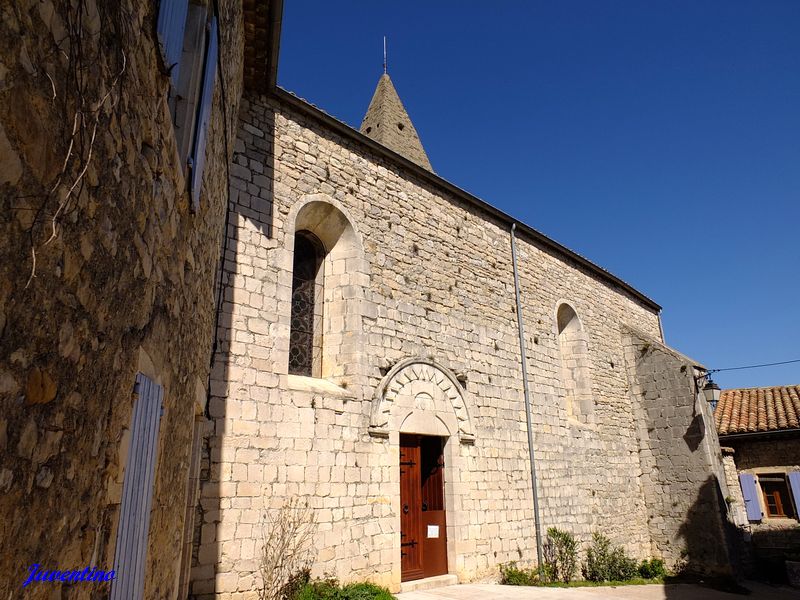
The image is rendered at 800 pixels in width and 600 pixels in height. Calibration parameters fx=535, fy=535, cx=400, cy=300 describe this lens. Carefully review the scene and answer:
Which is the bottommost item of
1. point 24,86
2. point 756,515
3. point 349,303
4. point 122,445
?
point 756,515

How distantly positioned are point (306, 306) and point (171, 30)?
5.04 m

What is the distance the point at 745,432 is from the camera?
13664 millimetres

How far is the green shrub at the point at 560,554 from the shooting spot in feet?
29.5

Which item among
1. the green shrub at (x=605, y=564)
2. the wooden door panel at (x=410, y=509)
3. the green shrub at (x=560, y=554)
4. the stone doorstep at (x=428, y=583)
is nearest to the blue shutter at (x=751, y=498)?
the green shrub at (x=605, y=564)

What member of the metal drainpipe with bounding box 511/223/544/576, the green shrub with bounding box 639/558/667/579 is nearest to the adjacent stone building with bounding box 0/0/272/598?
the metal drainpipe with bounding box 511/223/544/576

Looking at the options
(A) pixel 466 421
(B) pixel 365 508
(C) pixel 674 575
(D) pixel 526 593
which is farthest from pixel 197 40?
(C) pixel 674 575

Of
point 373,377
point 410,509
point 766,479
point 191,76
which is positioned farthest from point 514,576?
point 766,479

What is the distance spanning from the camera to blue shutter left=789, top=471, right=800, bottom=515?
1280 centimetres

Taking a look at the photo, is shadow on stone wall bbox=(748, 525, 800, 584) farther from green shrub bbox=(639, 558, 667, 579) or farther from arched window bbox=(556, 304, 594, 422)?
arched window bbox=(556, 304, 594, 422)

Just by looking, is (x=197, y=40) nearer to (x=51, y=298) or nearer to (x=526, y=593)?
(x=51, y=298)

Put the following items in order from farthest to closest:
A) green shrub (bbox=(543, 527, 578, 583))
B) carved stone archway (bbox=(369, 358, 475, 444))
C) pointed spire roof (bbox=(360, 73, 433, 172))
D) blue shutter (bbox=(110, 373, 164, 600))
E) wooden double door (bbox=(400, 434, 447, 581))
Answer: pointed spire roof (bbox=(360, 73, 433, 172))
green shrub (bbox=(543, 527, 578, 583))
wooden double door (bbox=(400, 434, 447, 581))
carved stone archway (bbox=(369, 358, 475, 444))
blue shutter (bbox=(110, 373, 164, 600))

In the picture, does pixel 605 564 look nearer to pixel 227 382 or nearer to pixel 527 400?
pixel 527 400

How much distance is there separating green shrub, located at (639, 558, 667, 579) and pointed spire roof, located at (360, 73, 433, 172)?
9576 mm

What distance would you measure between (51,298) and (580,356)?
1187cm
